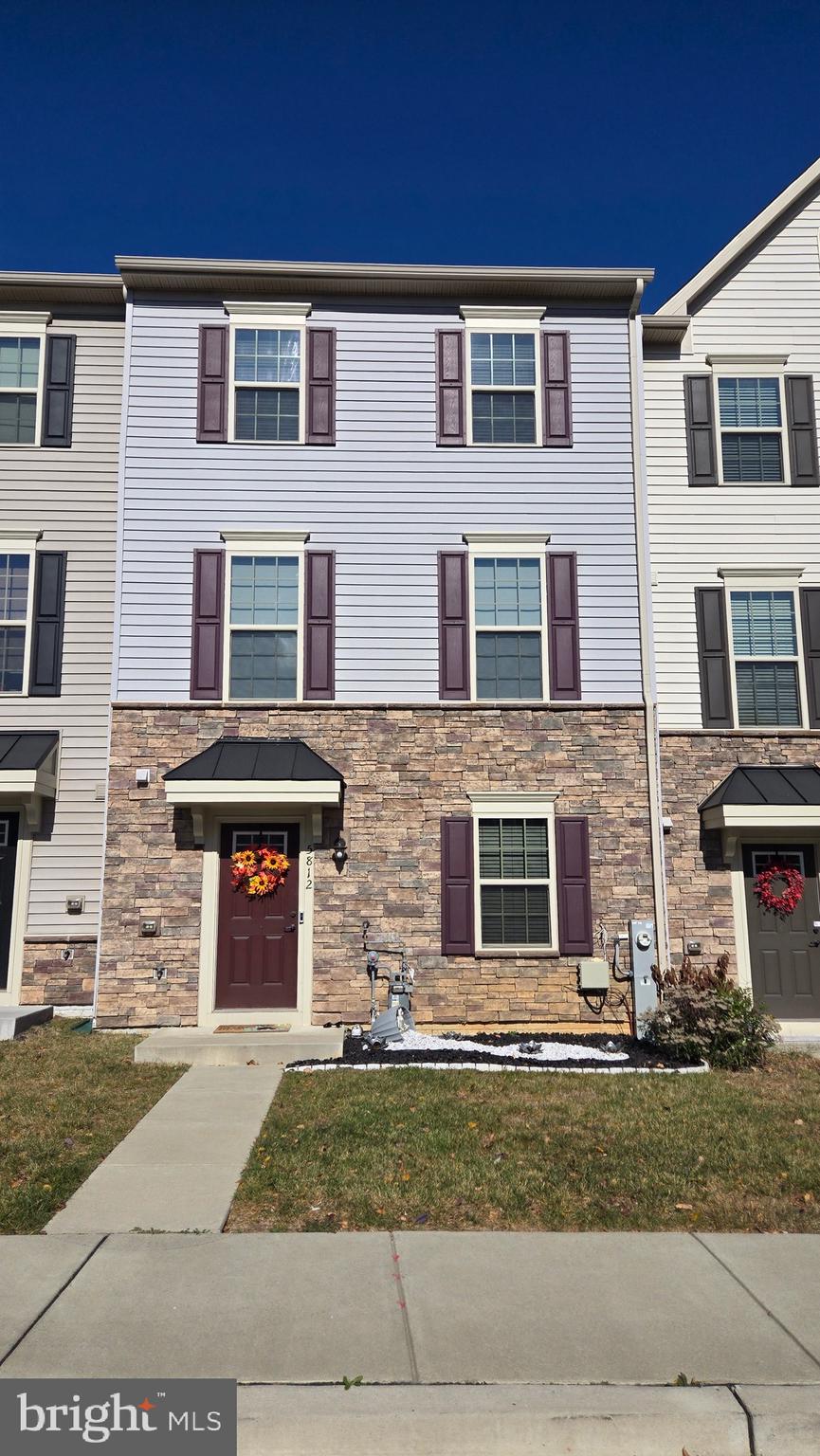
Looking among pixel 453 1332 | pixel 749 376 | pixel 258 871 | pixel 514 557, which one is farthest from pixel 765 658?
pixel 453 1332

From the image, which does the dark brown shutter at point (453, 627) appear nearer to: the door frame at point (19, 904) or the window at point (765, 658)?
the window at point (765, 658)

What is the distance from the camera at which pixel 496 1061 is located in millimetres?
9570

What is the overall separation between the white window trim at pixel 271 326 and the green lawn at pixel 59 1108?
732 cm

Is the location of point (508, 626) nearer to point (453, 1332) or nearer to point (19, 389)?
point (19, 389)

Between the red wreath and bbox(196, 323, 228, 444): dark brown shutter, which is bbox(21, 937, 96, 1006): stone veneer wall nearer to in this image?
bbox(196, 323, 228, 444): dark brown shutter

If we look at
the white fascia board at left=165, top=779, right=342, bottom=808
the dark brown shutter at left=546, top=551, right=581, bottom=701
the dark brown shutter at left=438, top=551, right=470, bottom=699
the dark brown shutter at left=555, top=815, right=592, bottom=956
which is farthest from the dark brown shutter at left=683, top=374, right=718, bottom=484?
the white fascia board at left=165, top=779, right=342, bottom=808

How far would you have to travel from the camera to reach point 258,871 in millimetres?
11461

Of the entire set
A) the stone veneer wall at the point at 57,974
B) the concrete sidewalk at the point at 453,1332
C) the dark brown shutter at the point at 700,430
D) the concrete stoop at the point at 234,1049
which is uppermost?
the dark brown shutter at the point at 700,430

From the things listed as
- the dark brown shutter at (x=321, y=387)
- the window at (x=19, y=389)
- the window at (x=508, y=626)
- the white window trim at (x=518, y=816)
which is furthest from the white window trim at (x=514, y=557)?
the window at (x=19, y=389)

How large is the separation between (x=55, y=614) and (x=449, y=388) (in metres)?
5.70

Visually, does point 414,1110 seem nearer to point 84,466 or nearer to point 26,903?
point 26,903

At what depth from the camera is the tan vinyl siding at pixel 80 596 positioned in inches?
482

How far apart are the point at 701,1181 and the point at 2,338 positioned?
12.6 metres

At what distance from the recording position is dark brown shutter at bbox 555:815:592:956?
1155cm
